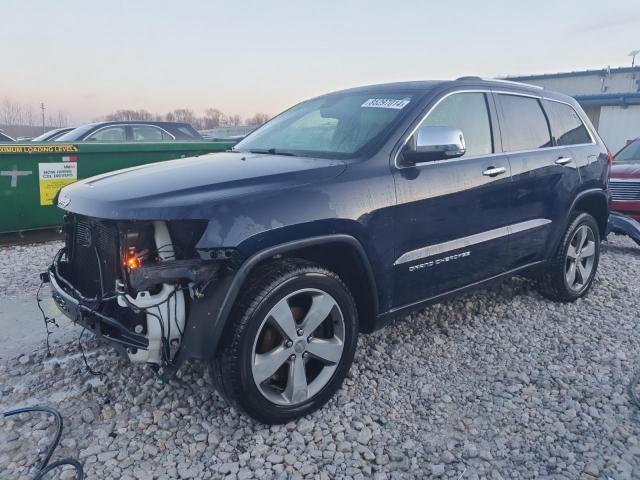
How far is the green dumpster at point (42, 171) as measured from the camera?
20.9 ft

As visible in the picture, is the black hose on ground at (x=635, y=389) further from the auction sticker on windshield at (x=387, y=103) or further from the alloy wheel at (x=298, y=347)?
the auction sticker on windshield at (x=387, y=103)

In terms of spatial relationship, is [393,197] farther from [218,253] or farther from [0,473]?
[0,473]

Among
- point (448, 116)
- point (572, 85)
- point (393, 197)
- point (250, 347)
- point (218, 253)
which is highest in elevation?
point (572, 85)

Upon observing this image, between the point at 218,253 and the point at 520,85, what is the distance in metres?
3.03

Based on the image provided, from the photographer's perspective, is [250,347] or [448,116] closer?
[250,347]

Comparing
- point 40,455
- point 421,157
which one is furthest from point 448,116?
point 40,455

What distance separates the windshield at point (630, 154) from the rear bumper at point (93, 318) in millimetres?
8349

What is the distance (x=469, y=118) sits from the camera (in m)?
3.45

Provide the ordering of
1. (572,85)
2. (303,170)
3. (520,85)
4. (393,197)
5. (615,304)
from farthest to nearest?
(572,85) → (615,304) → (520,85) → (393,197) → (303,170)

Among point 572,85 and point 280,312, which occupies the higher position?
point 572,85

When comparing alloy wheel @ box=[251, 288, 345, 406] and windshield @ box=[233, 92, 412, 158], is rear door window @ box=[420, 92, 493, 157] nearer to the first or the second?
windshield @ box=[233, 92, 412, 158]

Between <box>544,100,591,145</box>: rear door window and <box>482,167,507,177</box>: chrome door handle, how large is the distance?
0.99 m

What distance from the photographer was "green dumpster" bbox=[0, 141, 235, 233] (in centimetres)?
638

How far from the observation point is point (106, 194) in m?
2.41
